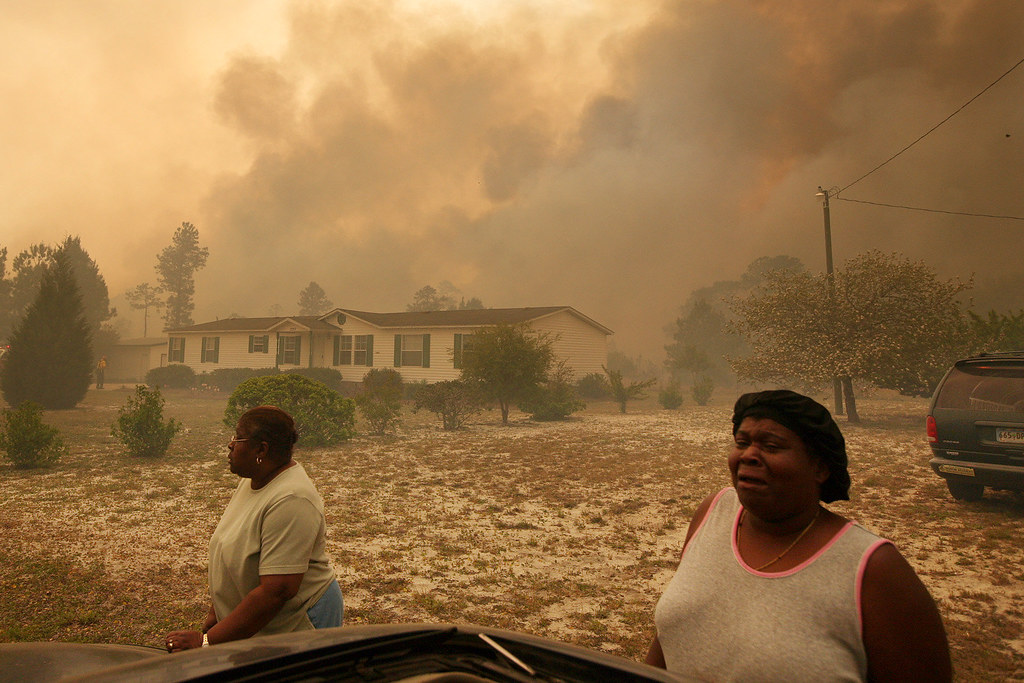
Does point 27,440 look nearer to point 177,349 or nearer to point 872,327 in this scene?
point 872,327

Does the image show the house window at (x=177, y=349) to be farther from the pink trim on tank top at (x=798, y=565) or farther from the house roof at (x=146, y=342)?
the pink trim on tank top at (x=798, y=565)

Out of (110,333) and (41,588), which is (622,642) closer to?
(41,588)

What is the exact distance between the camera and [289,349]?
3362 centimetres

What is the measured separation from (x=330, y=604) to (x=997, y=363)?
8156 mm

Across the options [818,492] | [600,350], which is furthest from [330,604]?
[600,350]

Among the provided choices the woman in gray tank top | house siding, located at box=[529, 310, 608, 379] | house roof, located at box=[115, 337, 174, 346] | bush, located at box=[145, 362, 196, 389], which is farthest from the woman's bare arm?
house roof, located at box=[115, 337, 174, 346]

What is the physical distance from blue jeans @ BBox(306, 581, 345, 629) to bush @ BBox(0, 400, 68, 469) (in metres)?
11.4

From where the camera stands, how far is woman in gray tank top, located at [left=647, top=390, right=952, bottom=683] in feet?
4.42

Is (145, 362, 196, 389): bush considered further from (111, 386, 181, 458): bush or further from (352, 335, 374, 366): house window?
(111, 386, 181, 458): bush

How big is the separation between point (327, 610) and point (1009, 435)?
321 inches

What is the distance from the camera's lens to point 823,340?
63.7 feet

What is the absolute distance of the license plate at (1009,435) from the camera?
7.22m

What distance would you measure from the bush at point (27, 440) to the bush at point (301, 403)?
10.9 feet

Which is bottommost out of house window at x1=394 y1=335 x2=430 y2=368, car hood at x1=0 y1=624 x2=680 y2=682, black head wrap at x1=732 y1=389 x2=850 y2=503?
car hood at x1=0 y1=624 x2=680 y2=682
